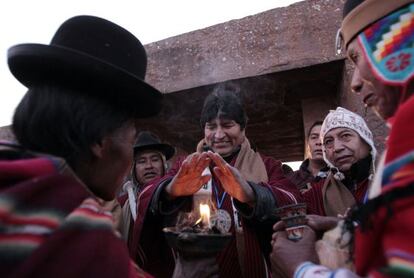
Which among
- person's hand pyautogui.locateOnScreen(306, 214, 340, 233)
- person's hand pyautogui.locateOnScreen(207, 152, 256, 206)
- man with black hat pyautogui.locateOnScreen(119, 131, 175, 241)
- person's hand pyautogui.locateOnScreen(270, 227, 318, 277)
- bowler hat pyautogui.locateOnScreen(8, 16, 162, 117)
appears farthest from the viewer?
man with black hat pyautogui.locateOnScreen(119, 131, 175, 241)

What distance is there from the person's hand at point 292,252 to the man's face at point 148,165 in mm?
2757

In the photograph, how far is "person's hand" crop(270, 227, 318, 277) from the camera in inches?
63.0

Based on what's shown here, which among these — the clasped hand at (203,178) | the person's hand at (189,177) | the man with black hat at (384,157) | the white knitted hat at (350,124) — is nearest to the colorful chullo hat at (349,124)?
the white knitted hat at (350,124)

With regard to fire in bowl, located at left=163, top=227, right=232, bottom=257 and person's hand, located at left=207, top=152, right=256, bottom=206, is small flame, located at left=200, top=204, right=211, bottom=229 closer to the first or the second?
fire in bowl, located at left=163, top=227, right=232, bottom=257

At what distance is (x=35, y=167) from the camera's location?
4.00 ft

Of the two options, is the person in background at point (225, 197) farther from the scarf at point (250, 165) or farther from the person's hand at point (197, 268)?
the person's hand at point (197, 268)

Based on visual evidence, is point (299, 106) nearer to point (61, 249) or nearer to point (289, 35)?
point (289, 35)

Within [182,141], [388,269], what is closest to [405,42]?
[388,269]

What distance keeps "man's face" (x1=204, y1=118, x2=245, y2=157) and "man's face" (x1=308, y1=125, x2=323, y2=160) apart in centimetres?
125

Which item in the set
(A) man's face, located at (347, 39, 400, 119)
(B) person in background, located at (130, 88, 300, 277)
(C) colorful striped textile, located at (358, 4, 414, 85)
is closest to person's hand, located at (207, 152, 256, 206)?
(B) person in background, located at (130, 88, 300, 277)

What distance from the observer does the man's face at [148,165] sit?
433cm

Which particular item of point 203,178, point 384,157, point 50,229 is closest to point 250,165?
point 203,178

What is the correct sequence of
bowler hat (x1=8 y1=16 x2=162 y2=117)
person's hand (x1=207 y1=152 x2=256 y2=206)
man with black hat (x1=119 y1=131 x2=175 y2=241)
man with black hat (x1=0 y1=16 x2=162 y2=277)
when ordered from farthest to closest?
man with black hat (x1=119 y1=131 x2=175 y2=241) → person's hand (x1=207 y1=152 x2=256 y2=206) → bowler hat (x1=8 y1=16 x2=162 y2=117) → man with black hat (x1=0 y1=16 x2=162 y2=277)

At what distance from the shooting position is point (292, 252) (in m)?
1.64
